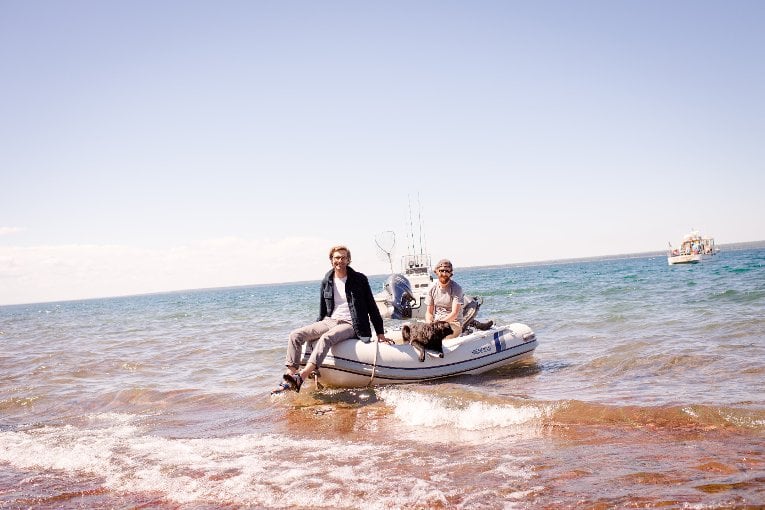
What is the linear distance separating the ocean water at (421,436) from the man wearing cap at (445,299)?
1010 mm

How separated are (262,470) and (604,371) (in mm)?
5823

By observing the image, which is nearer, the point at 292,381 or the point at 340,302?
the point at 292,381

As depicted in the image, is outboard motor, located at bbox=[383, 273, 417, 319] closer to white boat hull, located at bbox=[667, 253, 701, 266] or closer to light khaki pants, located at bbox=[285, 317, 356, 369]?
light khaki pants, located at bbox=[285, 317, 356, 369]

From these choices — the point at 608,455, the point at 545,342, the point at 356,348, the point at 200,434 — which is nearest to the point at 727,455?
the point at 608,455

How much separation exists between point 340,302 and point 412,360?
1458 mm

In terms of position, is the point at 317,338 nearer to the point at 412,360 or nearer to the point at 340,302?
the point at 340,302

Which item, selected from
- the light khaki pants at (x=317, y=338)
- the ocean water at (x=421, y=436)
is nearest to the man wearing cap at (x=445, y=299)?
the ocean water at (x=421, y=436)

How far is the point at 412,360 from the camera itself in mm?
7777

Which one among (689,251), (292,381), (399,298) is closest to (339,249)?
(292,381)

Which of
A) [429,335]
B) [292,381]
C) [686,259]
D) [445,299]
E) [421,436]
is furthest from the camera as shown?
[686,259]

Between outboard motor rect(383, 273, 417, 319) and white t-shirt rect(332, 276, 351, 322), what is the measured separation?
8.79 m

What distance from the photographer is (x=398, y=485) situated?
3.87m

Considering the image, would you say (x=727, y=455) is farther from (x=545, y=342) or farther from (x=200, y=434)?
(x=545, y=342)

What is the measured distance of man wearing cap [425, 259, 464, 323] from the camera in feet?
26.7
